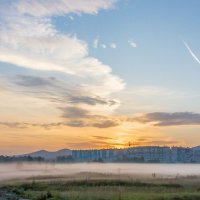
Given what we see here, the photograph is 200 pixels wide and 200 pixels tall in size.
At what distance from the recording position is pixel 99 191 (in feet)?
218

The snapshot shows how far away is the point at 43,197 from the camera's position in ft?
175

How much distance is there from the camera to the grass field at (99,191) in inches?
2141

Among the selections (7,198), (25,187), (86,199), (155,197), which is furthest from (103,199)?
(25,187)

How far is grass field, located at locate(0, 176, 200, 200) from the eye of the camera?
54375 mm

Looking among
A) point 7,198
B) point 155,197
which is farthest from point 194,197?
point 7,198

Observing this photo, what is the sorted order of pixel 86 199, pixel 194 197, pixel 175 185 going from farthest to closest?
pixel 175 185 → pixel 194 197 → pixel 86 199

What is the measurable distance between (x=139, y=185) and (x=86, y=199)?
31404mm

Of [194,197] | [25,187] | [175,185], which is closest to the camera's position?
[194,197]

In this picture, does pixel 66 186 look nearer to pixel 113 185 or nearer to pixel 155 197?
pixel 113 185

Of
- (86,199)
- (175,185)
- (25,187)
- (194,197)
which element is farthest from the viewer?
(175,185)

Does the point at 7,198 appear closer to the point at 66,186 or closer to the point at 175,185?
the point at 66,186

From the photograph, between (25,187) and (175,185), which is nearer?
(25,187)

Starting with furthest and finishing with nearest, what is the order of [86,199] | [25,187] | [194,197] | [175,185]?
[175,185]
[25,187]
[194,197]
[86,199]

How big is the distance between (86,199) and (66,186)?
27.2 m
